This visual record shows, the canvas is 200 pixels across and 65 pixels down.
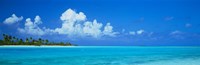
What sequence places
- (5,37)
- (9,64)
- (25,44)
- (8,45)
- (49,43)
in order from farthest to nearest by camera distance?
(49,43) < (25,44) < (8,45) < (5,37) < (9,64)

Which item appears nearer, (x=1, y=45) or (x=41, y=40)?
(x=1, y=45)

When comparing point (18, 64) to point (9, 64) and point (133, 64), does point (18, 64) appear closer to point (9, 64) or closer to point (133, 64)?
point (9, 64)

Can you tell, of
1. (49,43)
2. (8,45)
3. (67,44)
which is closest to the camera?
(8,45)

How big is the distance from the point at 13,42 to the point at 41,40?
9.60ft

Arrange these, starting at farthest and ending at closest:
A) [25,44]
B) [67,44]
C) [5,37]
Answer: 1. [67,44]
2. [25,44]
3. [5,37]

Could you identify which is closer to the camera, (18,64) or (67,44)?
(18,64)

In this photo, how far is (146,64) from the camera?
684cm

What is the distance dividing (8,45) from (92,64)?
65.6 ft

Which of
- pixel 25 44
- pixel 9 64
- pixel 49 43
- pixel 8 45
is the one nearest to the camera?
pixel 9 64

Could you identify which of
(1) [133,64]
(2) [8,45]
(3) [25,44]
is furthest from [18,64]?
(3) [25,44]

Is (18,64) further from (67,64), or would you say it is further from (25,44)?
(25,44)

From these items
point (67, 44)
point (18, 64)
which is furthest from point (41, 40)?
point (18, 64)

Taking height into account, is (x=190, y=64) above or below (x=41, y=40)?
below

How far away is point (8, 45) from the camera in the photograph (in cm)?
2542
